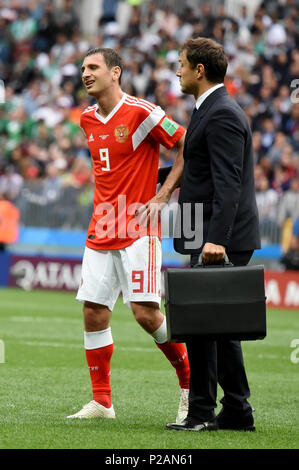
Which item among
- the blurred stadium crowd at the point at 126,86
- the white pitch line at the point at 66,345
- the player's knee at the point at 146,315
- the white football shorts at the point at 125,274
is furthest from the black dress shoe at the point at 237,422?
the blurred stadium crowd at the point at 126,86

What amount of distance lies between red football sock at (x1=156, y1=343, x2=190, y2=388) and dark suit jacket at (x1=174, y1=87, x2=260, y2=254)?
35.8 inches

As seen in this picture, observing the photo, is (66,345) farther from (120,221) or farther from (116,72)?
(116,72)

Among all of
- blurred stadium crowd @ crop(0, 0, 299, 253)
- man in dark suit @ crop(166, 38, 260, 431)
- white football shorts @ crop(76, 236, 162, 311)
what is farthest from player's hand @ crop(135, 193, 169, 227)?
blurred stadium crowd @ crop(0, 0, 299, 253)

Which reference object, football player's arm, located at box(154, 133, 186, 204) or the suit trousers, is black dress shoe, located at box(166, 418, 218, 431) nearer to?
the suit trousers

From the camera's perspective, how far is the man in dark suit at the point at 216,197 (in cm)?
572

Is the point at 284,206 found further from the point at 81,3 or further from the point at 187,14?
the point at 81,3

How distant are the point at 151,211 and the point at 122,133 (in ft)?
1.94

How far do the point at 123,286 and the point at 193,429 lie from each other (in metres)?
1.13

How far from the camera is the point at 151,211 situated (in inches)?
253

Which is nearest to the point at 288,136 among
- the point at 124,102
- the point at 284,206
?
the point at 284,206

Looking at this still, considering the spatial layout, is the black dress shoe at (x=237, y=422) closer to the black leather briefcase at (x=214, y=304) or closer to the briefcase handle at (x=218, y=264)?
the black leather briefcase at (x=214, y=304)

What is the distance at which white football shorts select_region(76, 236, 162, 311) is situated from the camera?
6.52 m

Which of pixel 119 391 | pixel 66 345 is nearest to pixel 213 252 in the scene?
pixel 119 391

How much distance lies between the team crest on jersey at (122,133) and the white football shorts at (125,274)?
0.66 metres
